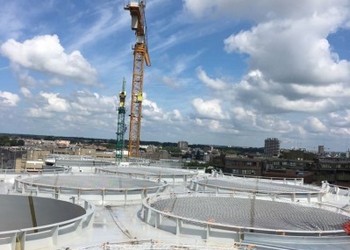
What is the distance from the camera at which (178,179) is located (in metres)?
47.3

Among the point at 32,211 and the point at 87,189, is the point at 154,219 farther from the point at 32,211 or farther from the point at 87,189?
the point at 87,189

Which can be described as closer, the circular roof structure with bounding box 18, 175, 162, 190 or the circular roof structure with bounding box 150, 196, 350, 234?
the circular roof structure with bounding box 150, 196, 350, 234

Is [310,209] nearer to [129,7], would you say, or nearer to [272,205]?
[272,205]

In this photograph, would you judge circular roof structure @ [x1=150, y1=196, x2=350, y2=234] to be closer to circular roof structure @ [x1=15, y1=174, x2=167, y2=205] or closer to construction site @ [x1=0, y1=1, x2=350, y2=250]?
construction site @ [x1=0, y1=1, x2=350, y2=250]

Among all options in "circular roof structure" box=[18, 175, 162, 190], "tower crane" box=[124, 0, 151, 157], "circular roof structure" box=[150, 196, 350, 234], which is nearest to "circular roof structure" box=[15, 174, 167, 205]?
"circular roof structure" box=[18, 175, 162, 190]

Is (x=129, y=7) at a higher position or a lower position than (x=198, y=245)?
higher

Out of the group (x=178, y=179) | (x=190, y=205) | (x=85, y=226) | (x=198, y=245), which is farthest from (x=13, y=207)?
(x=178, y=179)

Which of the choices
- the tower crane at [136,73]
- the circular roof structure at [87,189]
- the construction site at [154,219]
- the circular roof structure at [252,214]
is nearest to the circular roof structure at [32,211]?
the construction site at [154,219]

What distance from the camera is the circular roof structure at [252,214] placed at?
22547 millimetres

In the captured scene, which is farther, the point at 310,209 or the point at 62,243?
the point at 310,209

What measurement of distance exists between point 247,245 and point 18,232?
944cm

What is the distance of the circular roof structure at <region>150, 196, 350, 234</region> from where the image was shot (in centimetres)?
2255

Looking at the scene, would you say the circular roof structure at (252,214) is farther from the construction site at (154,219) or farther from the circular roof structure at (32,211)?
the circular roof structure at (32,211)

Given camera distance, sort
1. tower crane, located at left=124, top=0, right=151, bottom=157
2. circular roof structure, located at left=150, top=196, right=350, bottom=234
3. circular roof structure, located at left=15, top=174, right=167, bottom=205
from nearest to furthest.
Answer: circular roof structure, located at left=150, top=196, right=350, bottom=234 → circular roof structure, located at left=15, top=174, right=167, bottom=205 → tower crane, located at left=124, top=0, right=151, bottom=157
